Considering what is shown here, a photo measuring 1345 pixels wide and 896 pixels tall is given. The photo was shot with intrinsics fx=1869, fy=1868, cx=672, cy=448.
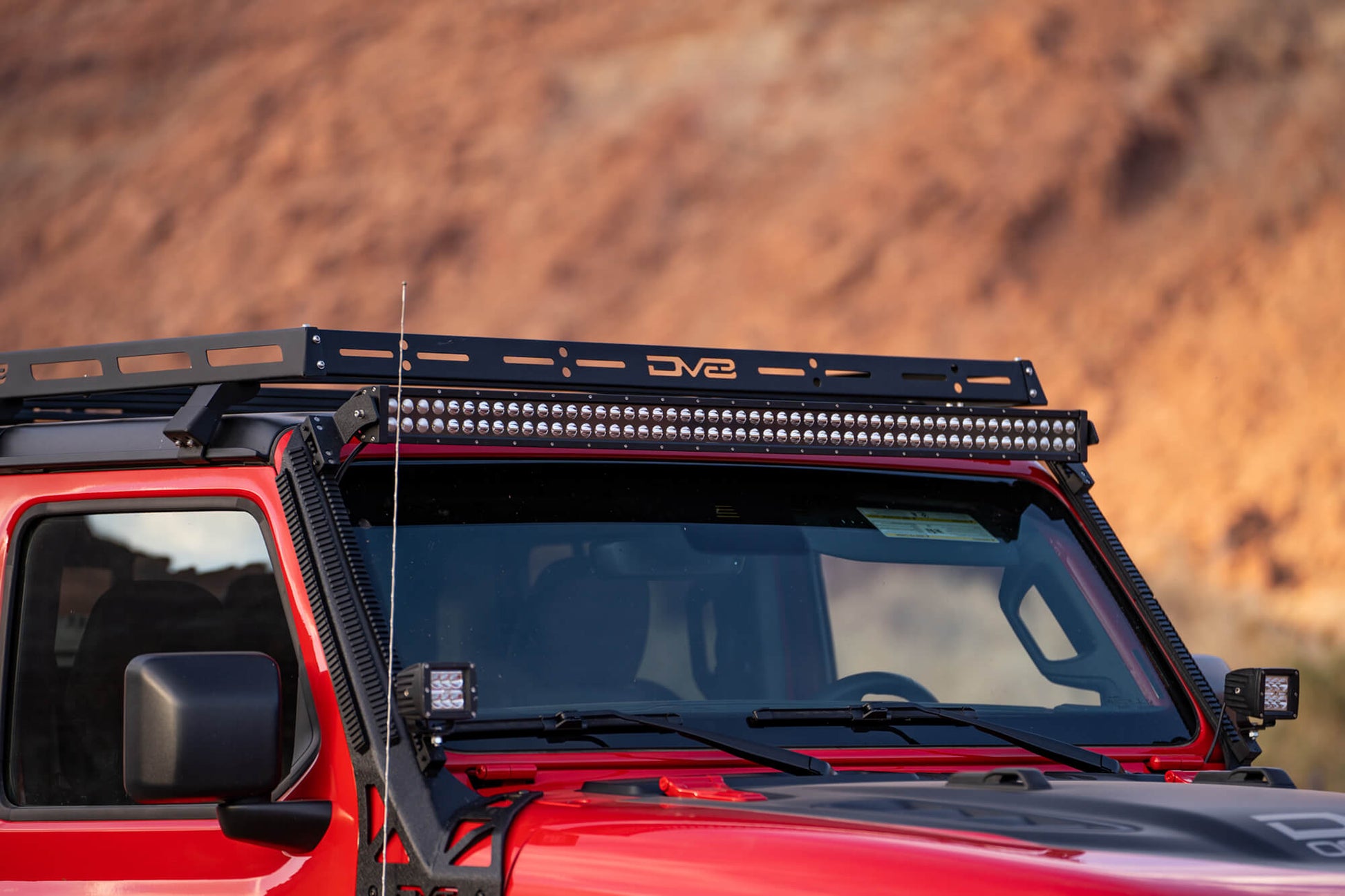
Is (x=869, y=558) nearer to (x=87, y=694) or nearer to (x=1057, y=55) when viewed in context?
(x=87, y=694)

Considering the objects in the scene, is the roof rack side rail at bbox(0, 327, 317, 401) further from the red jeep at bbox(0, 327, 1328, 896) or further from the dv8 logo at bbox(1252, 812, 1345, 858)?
the dv8 logo at bbox(1252, 812, 1345, 858)

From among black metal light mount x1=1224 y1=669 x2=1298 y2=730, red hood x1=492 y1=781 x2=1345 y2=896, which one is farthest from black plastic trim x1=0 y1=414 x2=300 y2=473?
black metal light mount x1=1224 y1=669 x2=1298 y2=730

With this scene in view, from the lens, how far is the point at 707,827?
2705mm

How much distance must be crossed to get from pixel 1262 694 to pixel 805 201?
74.4 ft

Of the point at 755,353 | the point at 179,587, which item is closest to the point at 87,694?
the point at 179,587

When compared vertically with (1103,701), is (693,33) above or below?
above

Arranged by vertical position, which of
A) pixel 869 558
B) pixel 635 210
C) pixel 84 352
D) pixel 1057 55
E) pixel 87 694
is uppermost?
pixel 1057 55

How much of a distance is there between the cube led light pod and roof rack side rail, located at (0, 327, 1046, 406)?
2.30ft

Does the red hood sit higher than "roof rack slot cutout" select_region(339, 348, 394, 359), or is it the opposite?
"roof rack slot cutout" select_region(339, 348, 394, 359)

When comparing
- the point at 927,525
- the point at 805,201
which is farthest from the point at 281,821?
the point at 805,201

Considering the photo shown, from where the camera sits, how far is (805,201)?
1033 inches

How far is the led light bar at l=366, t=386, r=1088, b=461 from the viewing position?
343cm

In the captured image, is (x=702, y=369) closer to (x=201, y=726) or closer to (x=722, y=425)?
(x=722, y=425)

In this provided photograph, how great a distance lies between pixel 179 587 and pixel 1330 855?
7.13 feet
